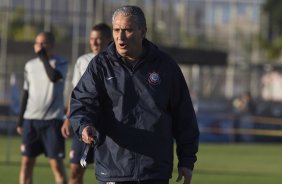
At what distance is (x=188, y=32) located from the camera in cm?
5672

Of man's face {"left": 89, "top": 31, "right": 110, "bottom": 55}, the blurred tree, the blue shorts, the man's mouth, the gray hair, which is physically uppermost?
the gray hair

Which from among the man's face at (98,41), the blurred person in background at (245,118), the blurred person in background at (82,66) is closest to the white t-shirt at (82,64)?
the blurred person in background at (82,66)

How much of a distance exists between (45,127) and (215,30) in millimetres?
47303

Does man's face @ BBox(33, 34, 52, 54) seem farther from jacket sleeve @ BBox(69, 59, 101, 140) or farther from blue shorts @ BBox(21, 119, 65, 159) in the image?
jacket sleeve @ BBox(69, 59, 101, 140)

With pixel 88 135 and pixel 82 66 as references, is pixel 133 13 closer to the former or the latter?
pixel 88 135

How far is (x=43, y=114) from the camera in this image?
1412 cm

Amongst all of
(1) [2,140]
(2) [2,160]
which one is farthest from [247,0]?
(2) [2,160]

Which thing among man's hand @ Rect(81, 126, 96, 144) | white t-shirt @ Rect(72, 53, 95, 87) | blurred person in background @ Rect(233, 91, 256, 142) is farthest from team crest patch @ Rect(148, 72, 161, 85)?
blurred person in background @ Rect(233, 91, 256, 142)

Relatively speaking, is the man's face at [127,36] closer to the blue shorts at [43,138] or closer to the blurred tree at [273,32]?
the blue shorts at [43,138]

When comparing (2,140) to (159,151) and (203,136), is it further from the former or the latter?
(159,151)

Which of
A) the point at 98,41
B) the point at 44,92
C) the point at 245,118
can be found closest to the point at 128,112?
the point at 98,41

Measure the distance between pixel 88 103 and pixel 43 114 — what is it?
583 cm

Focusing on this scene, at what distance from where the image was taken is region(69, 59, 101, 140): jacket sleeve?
830 centimetres

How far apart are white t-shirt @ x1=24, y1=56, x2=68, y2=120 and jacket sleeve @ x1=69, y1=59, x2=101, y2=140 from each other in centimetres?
560
